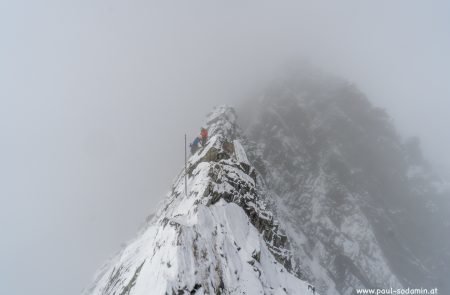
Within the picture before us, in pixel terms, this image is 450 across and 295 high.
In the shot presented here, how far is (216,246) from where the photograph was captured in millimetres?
23016

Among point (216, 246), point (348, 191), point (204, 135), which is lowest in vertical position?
point (216, 246)

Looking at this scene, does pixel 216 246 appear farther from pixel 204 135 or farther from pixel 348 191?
pixel 348 191

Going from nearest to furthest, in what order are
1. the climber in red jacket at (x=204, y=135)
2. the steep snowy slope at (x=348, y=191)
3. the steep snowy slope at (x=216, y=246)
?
the steep snowy slope at (x=216, y=246)
the climber in red jacket at (x=204, y=135)
the steep snowy slope at (x=348, y=191)

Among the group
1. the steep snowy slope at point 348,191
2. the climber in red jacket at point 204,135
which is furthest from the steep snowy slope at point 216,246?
the steep snowy slope at point 348,191

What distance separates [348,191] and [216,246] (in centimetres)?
6709

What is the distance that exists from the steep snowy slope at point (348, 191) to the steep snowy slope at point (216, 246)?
39.6 m

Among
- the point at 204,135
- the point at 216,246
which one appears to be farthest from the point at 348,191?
the point at 216,246

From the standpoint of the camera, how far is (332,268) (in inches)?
2672

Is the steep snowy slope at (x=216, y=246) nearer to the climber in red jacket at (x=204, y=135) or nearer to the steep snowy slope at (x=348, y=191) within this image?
the climber in red jacket at (x=204, y=135)

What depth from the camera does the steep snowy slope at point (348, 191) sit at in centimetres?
6856

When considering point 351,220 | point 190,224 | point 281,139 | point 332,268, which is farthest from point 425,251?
point 190,224

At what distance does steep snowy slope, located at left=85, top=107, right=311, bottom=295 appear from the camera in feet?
63.0

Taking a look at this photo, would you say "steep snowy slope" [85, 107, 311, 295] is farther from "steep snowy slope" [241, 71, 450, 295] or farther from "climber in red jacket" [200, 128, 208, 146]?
"steep snowy slope" [241, 71, 450, 295]

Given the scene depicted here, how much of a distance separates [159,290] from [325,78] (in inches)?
4773
